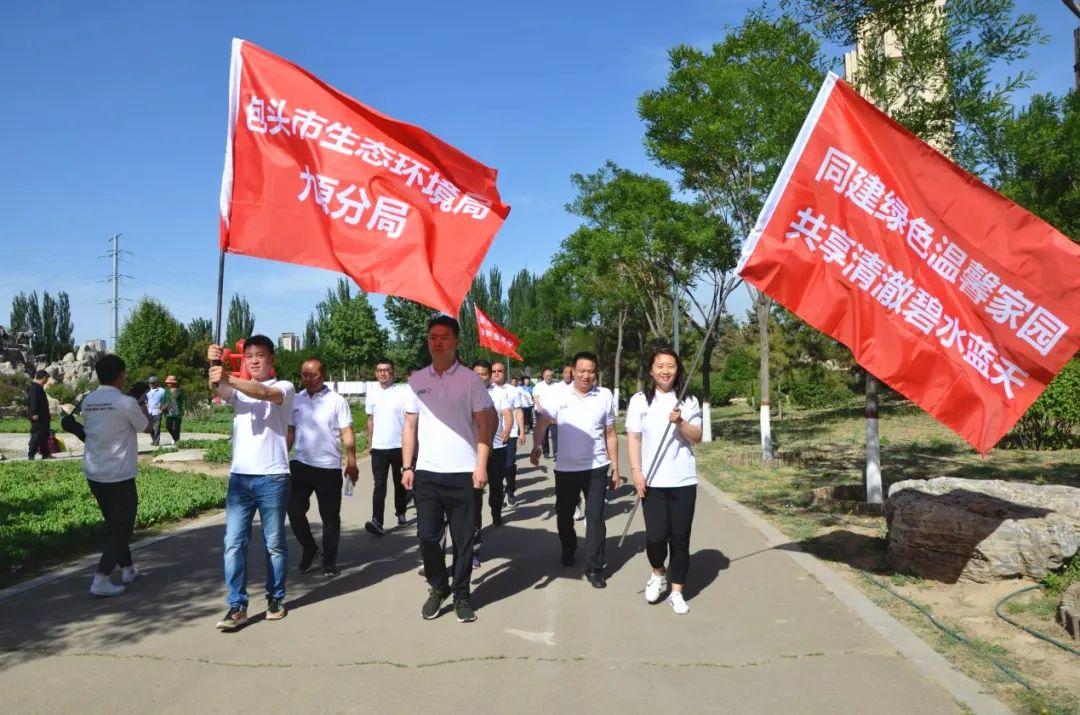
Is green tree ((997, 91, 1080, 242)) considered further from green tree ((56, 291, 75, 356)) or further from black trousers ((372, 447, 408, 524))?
green tree ((56, 291, 75, 356))

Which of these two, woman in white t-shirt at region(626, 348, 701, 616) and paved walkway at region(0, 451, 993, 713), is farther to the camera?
woman in white t-shirt at region(626, 348, 701, 616)

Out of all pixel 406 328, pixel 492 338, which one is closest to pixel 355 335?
pixel 406 328

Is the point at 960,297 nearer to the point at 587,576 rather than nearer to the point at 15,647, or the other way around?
the point at 587,576

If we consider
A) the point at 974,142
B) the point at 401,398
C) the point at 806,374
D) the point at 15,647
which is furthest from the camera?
the point at 806,374

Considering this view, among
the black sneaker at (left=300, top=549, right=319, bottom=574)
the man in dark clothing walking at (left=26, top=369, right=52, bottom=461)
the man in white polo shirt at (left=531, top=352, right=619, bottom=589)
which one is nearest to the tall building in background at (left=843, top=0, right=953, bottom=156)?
the man in white polo shirt at (left=531, top=352, right=619, bottom=589)

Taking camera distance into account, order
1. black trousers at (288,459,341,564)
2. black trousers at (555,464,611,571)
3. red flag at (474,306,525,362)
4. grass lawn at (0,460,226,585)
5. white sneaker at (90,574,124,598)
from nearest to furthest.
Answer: white sneaker at (90,574,124,598), black trousers at (555,464,611,571), black trousers at (288,459,341,564), grass lawn at (0,460,226,585), red flag at (474,306,525,362)

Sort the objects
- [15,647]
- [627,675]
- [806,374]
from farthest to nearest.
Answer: [806,374], [15,647], [627,675]

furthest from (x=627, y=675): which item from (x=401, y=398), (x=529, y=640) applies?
(x=401, y=398)

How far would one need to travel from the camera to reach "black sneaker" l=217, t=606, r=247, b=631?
5.25 meters

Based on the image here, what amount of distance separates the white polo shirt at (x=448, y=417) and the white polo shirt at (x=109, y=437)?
91.0 inches

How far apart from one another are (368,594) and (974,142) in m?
9.12

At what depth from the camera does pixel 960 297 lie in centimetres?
524

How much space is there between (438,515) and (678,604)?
175cm

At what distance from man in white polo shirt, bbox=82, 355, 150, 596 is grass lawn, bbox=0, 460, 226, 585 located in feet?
4.07
